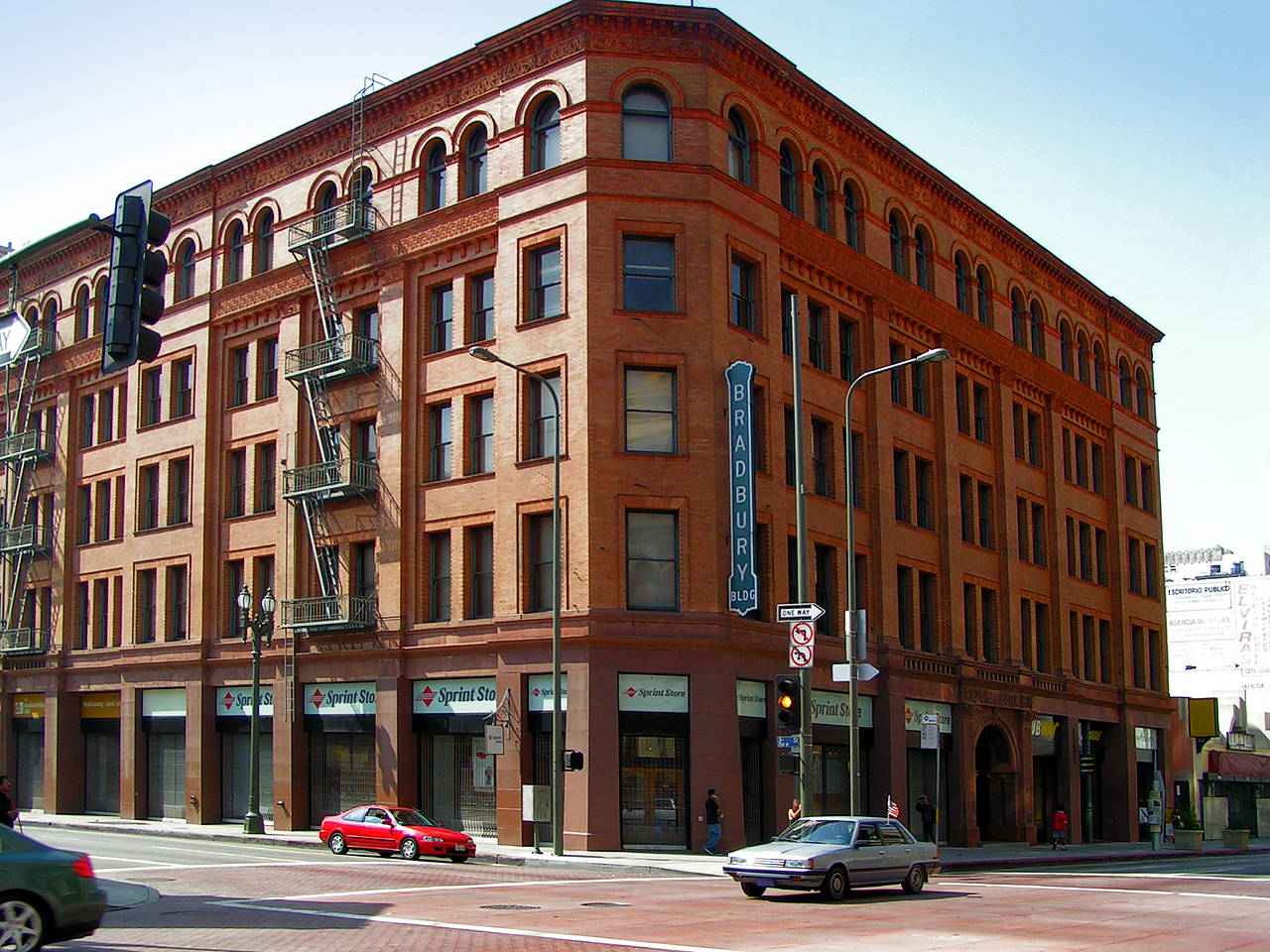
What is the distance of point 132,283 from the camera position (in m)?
14.3

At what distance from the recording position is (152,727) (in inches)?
1874

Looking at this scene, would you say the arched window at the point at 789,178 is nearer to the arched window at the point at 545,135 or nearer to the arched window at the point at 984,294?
the arched window at the point at 545,135

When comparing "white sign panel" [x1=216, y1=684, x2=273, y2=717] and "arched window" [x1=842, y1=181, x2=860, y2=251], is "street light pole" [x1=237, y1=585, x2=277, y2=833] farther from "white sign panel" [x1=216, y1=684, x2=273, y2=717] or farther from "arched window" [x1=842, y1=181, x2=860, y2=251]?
"arched window" [x1=842, y1=181, x2=860, y2=251]

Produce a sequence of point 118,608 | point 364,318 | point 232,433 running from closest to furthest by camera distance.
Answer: point 364,318, point 232,433, point 118,608

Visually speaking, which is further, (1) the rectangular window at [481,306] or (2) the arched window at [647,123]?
(1) the rectangular window at [481,306]

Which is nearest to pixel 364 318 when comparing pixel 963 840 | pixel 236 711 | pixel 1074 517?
pixel 236 711

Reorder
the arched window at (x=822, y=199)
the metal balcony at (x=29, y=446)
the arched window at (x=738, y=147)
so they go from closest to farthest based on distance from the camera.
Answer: the arched window at (x=738, y=147), the arched window at (x=822, y=199), the metal balcony at (x=29, y=446)

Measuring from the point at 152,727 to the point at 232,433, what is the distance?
1013 centimetres

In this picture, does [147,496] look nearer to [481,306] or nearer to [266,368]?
[266,368]

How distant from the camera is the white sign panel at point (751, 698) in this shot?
120ft

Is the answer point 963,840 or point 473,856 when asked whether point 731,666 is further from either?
point 963,840

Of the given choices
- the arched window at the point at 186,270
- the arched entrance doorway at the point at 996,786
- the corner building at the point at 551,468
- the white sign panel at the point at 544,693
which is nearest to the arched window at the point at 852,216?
the corner building at the point at 551,468

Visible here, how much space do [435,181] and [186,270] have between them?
12128mm

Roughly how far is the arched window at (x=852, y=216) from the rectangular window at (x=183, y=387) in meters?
21.8
